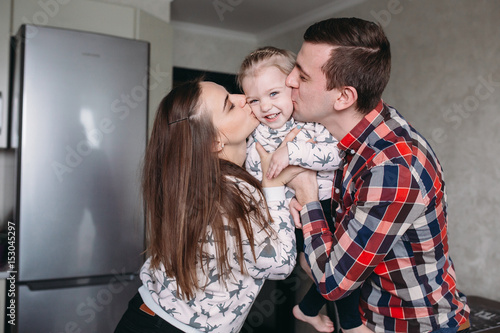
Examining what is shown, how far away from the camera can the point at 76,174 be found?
2.33m

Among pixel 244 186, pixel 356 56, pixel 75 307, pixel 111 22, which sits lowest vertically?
pixel 75 307

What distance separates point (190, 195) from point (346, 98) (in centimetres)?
51

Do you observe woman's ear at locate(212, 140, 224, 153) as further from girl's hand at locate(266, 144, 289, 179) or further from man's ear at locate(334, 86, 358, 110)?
man's ear at locate(334, 86, 358, 110)

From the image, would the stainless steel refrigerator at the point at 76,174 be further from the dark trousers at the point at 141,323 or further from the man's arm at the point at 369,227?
the man's arm at the point at 369,227

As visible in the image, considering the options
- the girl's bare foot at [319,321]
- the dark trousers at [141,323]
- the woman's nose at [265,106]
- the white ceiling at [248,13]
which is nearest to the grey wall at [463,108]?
the white ceiling at [248,13]

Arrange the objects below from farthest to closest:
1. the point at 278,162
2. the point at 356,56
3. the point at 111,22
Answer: the point at 111,22, the point at 278,162, the point at 356,56

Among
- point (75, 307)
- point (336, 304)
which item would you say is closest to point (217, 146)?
point (336, 304)

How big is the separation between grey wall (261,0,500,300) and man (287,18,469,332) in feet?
5.66

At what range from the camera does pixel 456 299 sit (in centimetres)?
119

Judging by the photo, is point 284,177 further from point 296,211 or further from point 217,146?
point 217,146

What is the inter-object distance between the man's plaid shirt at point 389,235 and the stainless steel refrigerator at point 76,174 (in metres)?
1.51

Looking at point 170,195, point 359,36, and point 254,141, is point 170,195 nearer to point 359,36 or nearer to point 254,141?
point 254,141

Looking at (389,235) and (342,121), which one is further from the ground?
(342,121)

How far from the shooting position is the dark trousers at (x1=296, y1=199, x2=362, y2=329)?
122 cm
